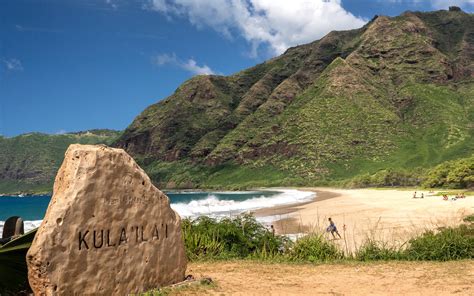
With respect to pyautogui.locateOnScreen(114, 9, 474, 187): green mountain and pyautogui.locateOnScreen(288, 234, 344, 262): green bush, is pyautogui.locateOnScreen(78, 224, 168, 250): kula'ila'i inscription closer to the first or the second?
pyautogui.locateOnScreen(288, 234, 344, 262): green bush

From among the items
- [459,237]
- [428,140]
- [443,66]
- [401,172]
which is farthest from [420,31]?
[459,237]

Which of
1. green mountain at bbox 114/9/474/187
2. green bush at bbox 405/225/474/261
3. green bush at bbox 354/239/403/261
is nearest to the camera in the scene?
green bush at bbox 405/225/474/261

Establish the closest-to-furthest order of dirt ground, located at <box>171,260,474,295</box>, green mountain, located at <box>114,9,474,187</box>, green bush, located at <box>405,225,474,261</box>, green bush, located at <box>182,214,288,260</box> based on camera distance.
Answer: dirt ground, located at <box>171,260,474,295</box> → green bush, located at <box>405,225,474,261</box> → green bush, located at <box>182,214,288,260</box> → green mountain, located at <box>114,9,474,187</box>

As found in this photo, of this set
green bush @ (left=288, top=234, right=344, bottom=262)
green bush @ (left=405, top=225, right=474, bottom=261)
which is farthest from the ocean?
green bush @ (left=405, top=225, right=474, bottom=261)

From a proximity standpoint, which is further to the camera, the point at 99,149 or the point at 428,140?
the point at 428,140

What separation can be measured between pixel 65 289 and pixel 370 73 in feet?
567

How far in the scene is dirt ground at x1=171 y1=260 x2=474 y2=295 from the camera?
854 centimetres

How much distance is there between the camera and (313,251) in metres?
12.5

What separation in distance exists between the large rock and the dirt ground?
2.90 ft

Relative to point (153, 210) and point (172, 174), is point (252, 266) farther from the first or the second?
point (172, 174)

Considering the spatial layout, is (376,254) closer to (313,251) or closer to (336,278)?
(313,251)

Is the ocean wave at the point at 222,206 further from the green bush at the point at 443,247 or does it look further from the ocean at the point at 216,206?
the green bush at the point at 443,247

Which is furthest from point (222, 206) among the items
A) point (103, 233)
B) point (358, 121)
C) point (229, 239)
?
point (358, 121)

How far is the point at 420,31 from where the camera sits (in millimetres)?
182500
